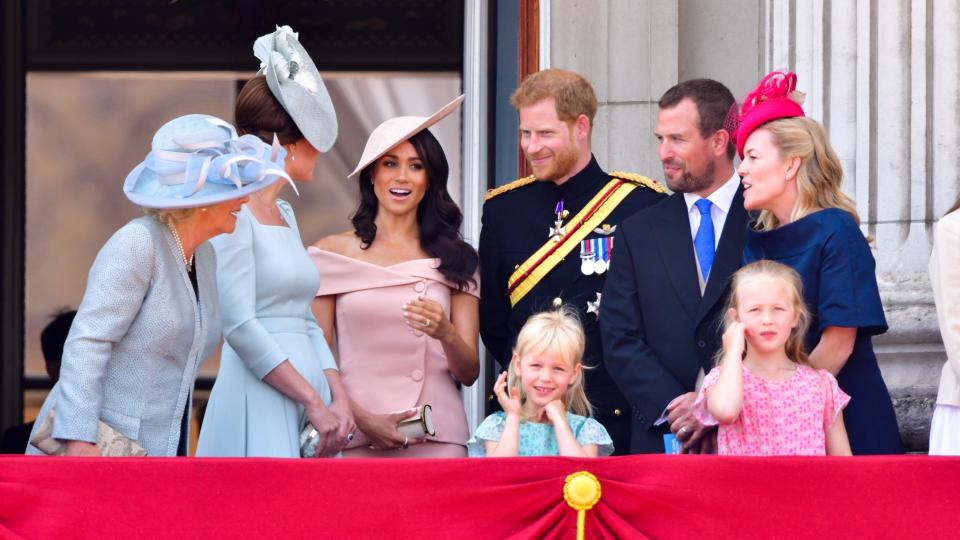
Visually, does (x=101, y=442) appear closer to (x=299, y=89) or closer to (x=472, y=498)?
(x=472, y=498)

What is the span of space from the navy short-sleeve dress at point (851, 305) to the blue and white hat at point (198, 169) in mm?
1273

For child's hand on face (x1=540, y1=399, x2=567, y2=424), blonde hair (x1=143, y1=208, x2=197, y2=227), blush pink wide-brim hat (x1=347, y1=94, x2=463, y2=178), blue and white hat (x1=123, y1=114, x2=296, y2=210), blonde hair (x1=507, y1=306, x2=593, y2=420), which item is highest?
blush pink wide-brim hat (x1=347, y1=94, x2=463, y2=178)

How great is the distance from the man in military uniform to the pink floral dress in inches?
32.4

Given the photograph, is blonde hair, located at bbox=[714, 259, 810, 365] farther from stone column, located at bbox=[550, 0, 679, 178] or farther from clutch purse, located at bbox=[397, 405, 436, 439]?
stone column, located at bbox=[550, 0, 679, 178]

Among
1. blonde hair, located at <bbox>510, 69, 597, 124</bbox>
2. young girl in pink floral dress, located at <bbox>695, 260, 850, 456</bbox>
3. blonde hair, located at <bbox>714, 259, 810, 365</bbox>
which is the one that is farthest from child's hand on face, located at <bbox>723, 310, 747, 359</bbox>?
blonde hair, located at <bbox>510, 69, 597, 124</bbox>

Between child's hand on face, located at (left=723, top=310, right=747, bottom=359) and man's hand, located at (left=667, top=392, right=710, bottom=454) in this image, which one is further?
man's hand, located at (left=667, top=392, right=710, bottom=454)

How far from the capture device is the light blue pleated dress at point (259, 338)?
4578 millimetres

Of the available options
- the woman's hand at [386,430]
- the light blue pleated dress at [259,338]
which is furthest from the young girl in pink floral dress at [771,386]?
the light blue pleated dress at [259,338]

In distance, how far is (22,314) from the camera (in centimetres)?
870

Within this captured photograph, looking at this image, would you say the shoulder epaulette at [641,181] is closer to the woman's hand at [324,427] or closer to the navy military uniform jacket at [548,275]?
the navy military uniform jacket at [548,275]

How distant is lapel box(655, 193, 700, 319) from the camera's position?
4715mm

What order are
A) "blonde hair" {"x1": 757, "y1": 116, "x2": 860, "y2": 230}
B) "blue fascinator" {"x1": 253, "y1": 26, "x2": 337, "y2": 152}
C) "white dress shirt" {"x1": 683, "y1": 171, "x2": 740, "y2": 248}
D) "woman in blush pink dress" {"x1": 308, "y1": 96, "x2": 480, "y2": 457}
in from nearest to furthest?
"blonde hair" {"x1": 757, "y1": 116, "x2": 860, "y2": 230}
"blue fascinator" {"x1": 253, "y1": 26, "x2": 337, "y2": 152}
"white dress shirt" {"x1": 683, "y1": 171, "x2": 740, "y2": 248}
"woman in blush pink dress" {"x1": 308, "y1": 96, "x2": 480, "y2": 457}

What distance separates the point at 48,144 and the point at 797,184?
6458 millimetres

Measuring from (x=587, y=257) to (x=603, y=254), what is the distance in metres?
0.04
